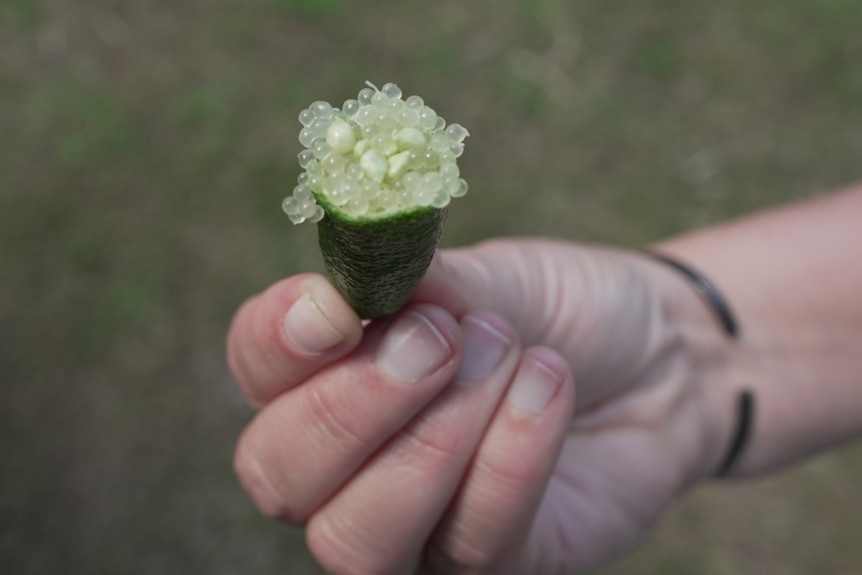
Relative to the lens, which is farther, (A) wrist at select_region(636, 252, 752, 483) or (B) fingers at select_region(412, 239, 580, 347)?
(A) wrist at select_region(636, 252, 752, 483)

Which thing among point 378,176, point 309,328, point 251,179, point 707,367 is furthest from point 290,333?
point 251,179

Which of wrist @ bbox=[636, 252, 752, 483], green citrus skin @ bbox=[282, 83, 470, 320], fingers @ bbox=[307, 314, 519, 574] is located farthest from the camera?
wrist @ bbox=[636, 252, 752, 483]

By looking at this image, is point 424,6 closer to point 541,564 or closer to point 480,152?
point 480,152

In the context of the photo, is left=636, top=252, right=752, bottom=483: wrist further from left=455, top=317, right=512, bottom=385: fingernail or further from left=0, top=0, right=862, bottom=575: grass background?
left=0, top=0, right=862, bottom=575: grass background

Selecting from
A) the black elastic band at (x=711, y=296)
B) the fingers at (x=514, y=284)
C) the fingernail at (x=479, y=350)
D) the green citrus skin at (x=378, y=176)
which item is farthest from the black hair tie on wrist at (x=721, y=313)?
the green citrus skin at (x=378, y=176)

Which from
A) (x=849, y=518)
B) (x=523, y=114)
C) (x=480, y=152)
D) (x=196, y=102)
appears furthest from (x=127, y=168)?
(x=849, y=518)

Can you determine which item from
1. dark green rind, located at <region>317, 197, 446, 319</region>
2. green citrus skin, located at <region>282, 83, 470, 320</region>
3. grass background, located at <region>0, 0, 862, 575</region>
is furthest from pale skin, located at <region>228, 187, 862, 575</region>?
grass background, located at <region>0, 0, 862, 575</region>

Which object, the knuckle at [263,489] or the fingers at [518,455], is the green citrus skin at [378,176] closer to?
the fingers at [518,455]

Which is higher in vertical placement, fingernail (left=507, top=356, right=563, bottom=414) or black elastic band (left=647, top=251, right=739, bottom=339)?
fingernail (left=507, top=356, right=563, bottom=414)

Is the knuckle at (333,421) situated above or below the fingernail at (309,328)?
below
